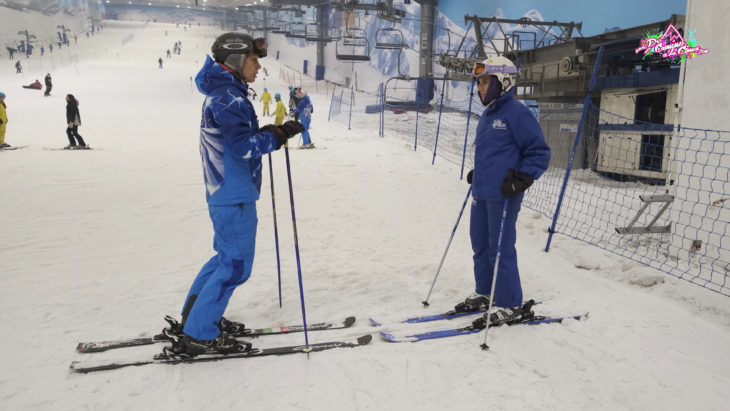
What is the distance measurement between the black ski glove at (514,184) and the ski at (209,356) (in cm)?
130

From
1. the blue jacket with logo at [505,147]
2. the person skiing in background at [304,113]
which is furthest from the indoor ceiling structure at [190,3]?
Answer: the blue jacket with logo at [505,147]

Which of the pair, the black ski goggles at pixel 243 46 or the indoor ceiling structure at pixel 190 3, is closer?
the black ski goggles at pixel 243 46

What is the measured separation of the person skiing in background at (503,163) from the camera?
3.00m

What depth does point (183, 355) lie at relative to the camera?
9.11ft

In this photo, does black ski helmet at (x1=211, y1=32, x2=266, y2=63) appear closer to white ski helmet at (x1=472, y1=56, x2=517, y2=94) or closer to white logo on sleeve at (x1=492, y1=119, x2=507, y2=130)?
white ski helmet at (x1=472, y1=56, x2=517, y2=94)

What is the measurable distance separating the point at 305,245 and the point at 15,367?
2.85 metres

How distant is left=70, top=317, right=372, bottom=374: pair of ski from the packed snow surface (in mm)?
55

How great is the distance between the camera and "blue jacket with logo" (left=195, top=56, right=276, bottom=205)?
2.51m

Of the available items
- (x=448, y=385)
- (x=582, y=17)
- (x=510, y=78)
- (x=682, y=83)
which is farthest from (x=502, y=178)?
(x=582, y=17)

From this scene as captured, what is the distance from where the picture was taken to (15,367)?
8.91 feet

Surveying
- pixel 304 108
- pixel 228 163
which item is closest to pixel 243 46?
pixel 228 163

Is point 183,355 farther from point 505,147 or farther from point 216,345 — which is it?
point 505,147

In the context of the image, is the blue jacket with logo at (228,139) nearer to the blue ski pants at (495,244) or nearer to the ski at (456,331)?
the ski at (456,331)

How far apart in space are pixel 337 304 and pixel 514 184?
5.54 feet
